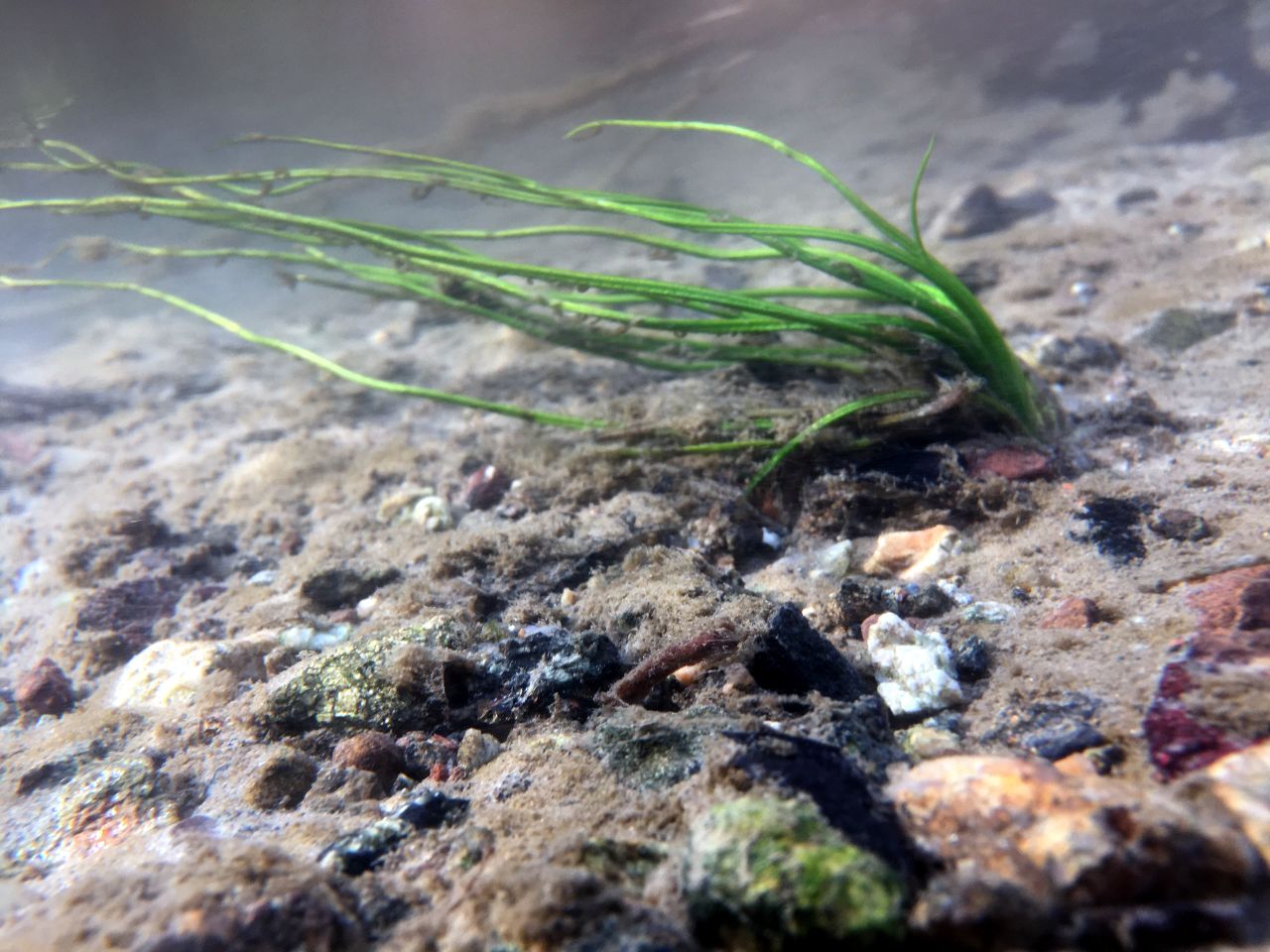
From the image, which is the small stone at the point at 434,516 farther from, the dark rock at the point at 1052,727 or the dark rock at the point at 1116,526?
the dark rock at the point at 1116,526

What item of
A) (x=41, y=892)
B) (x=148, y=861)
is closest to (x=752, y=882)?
(x=148, y=861)

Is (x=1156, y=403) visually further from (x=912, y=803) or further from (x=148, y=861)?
(x=148, y=861)

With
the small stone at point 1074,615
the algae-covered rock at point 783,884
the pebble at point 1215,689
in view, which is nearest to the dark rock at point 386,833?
the algae-covered rock at point 783,884

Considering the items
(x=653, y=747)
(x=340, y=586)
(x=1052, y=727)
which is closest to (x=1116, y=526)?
(x=1052, y=727)

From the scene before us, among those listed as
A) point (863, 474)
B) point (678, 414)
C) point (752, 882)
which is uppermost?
point (678, 414)

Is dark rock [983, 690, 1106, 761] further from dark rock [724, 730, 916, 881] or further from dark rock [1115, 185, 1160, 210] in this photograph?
dark rock [1115, 185, 1160, 210]

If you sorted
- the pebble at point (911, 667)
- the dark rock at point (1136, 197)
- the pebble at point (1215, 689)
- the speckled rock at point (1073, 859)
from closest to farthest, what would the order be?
1. the speckled rock at point (1073, 859)
2. the pebble at point (1215, 689)
3. the pebble at point (911, 667)
4. the dark rock at point (1136, 197)

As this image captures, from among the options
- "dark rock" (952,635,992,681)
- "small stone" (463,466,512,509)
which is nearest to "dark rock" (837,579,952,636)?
"dark rock" (952,635,992,681)
